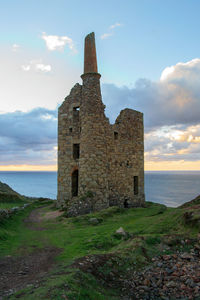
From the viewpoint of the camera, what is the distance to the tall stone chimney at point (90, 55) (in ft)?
74.9

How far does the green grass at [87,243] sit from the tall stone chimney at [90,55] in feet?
42.1

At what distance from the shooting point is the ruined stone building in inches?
829

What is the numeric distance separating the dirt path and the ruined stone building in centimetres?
880

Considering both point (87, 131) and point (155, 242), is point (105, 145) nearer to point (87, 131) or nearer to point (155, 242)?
point (87, 131)

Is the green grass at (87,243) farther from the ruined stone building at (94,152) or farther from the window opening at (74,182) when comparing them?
the window opening at (74,182)

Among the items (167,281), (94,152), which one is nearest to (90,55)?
(94,152)

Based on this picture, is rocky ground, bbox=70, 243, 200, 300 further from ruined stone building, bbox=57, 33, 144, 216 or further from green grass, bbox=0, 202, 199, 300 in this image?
ruined stone building, bbox=57, 33, 144, 216

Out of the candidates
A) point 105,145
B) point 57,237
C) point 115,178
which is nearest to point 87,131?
point 105,145

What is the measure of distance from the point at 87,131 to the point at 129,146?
623cm


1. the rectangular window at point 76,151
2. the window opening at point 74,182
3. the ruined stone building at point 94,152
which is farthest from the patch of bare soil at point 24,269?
the rectangular window at point 76,151

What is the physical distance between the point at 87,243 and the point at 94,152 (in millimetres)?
10978

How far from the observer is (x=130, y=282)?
679 centimetres

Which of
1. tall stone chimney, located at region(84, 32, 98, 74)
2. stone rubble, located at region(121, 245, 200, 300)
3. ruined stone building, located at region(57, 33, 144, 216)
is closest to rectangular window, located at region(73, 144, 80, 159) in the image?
ruined stone building, located at region(57, 33, 144, 216)

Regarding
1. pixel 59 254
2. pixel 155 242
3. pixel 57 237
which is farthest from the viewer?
pixel 57 237
